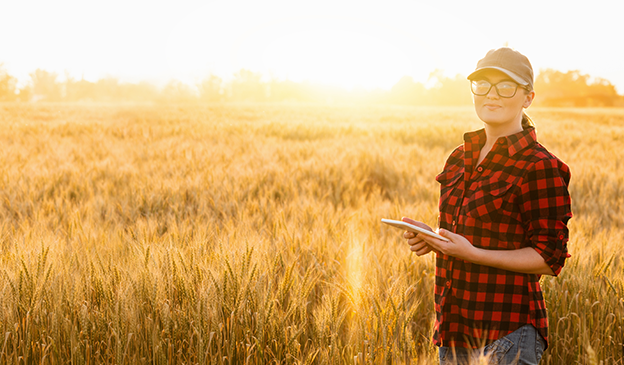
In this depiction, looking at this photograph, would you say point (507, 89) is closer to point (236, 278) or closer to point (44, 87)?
point (236, 278)

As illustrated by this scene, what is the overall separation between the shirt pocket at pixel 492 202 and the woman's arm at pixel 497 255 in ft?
0.37

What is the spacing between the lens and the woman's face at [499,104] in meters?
1.30

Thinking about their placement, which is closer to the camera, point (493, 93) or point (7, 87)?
point (493, 93)

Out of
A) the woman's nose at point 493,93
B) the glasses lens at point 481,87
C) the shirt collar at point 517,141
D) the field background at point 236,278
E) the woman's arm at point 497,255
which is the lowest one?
the field background at point 236,278

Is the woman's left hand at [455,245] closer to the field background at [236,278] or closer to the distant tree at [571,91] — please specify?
the field background at [236,278]

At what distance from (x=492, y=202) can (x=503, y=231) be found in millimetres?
102

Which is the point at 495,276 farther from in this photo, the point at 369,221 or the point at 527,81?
the point at 369,221

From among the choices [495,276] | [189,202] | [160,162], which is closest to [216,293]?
[495,276]

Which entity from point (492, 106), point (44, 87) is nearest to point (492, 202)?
point (492, 106)

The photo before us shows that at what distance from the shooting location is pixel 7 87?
6241 cm

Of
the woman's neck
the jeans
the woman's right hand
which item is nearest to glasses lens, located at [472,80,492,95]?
the woman's neck

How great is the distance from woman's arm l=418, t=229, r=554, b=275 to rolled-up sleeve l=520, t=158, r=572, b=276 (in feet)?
0.08

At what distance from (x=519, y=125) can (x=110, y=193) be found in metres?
3.81

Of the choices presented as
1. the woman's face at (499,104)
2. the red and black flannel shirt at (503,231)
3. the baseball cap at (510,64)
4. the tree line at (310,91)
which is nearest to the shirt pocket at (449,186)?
the red and black flannel shirt at (503,231)
